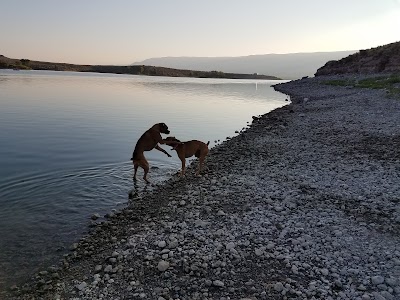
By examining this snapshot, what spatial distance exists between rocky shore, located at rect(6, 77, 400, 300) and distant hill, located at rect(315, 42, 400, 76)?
57.2m

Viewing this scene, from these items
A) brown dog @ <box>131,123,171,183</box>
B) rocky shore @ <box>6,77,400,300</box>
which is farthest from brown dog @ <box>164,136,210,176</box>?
rocky shore @ <box>6,77,400,300</box>

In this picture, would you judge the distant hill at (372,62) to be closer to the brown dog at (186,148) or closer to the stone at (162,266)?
the brown dog at (186,148)

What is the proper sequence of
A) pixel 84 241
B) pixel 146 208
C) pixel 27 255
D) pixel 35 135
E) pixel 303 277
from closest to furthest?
pixel 303 277, pixel 27 255, pixel 84 241, pixel 146 208, pixel 35 135

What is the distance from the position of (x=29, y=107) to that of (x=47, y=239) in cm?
2837

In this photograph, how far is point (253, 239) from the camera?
752 cm

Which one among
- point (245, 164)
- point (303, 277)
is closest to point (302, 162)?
point (245, 164)

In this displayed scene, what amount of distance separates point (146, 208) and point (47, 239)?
2.70 meters

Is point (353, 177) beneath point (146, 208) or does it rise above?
above

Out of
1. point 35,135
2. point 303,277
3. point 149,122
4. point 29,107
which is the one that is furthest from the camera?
point 29,107

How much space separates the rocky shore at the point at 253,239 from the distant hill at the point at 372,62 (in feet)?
188

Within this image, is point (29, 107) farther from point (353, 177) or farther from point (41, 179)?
point (353, 177)

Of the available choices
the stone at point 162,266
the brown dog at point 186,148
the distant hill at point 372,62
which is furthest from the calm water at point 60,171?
the distant hill at point 372,62

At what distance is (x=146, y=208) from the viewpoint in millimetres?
10289

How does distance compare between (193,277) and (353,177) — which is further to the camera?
(353,177)
